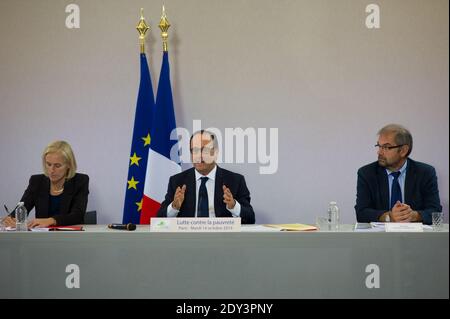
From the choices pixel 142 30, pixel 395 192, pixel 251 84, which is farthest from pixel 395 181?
pixel 142 30

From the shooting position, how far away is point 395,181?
4.03 meters

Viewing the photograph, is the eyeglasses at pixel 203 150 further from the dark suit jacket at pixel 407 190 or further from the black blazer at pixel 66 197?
the dark suit jacket at pixel 407 190

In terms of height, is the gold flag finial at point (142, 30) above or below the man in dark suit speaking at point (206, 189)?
above

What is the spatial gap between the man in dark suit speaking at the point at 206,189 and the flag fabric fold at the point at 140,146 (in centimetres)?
74

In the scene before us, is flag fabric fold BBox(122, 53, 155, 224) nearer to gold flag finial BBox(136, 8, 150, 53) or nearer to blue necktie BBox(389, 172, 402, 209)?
gold flag finial BBox(136, 8, 150, 53)

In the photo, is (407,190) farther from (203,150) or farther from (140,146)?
(140,146)

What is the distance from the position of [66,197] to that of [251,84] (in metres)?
1.86

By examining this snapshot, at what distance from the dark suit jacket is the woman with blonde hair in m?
1.85

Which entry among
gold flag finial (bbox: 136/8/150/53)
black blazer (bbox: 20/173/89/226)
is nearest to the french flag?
gold flag finial (bbox: 136/8/150/53)

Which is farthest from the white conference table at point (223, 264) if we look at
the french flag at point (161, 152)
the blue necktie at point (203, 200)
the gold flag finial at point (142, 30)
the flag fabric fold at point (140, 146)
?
the gold flag finial at point (142, 30)

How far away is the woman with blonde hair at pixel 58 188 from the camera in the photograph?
4.07 m

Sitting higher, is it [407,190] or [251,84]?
[251,84]

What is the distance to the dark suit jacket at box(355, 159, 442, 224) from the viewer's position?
13.1ft
